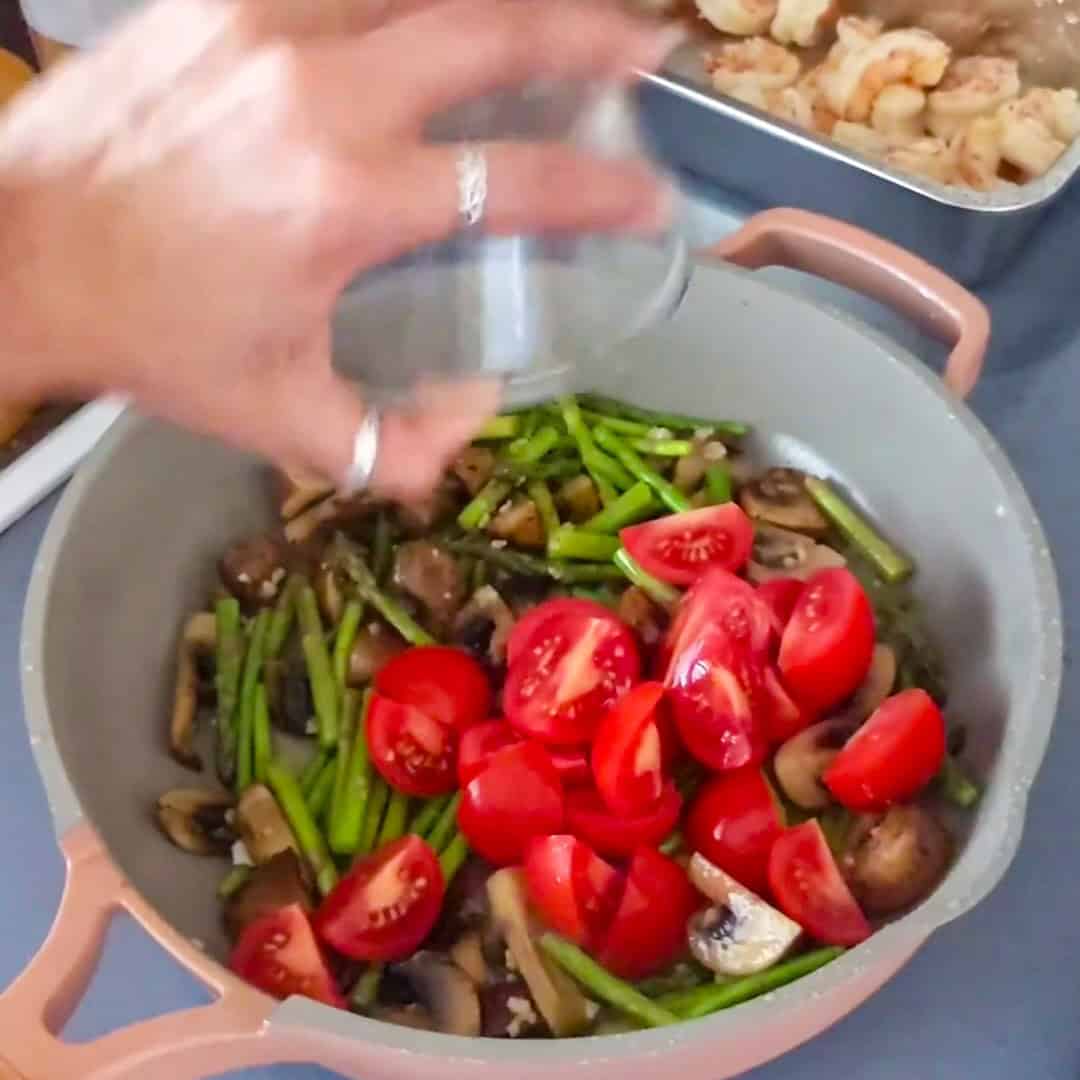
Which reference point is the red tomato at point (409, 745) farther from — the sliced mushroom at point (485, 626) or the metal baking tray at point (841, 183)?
the metal baking tray at point (841, 183)

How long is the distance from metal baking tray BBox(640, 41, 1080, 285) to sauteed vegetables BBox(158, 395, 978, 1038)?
6.0 inches

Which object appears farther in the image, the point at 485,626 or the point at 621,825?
the point at 485,626

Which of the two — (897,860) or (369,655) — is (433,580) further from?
(897,860)

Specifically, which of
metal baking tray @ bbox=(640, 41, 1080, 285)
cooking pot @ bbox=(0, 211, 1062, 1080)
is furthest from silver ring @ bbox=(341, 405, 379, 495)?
metal baking tray @ bbox=(640, 41, 1080, 285)

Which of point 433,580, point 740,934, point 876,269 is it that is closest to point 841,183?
point 876,269

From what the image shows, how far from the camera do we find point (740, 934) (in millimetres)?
678

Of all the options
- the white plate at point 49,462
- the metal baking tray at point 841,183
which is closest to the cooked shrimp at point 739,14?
the metal baking tray at point 841,183

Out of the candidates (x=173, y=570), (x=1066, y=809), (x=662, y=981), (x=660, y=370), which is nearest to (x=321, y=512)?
(x=173, y=570)

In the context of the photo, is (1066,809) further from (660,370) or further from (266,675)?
(266,675)

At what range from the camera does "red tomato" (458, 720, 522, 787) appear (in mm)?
733

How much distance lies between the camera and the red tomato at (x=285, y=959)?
0.66 meters

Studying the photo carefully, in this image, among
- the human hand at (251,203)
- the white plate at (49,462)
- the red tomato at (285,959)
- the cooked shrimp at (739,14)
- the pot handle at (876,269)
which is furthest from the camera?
the cooked shrimp at (739,14)

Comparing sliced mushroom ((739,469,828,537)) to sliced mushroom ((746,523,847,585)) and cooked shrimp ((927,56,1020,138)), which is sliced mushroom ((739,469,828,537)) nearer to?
sliced mushroom ((746,523,847,585))

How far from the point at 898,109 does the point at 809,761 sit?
0.45 m
